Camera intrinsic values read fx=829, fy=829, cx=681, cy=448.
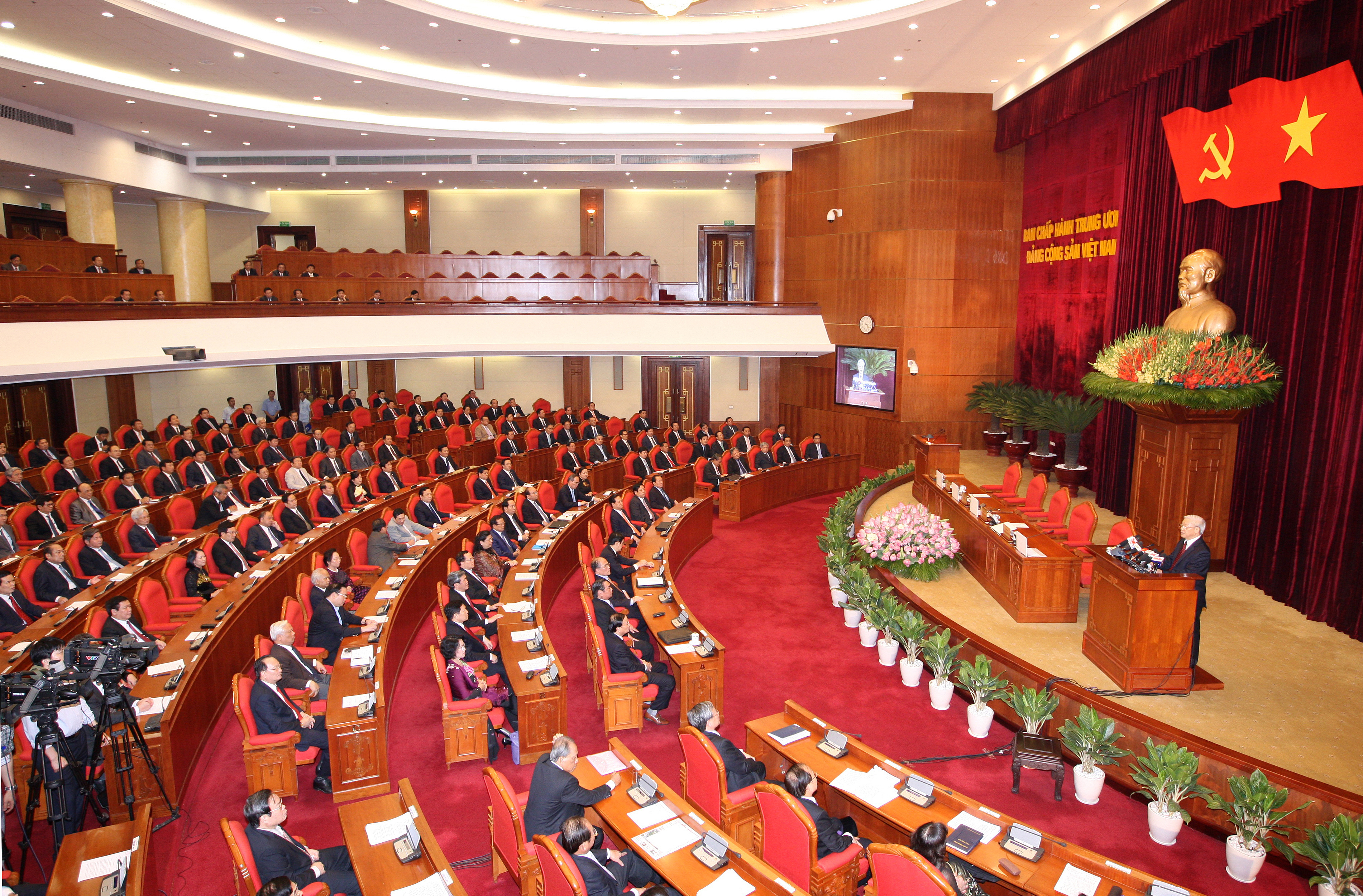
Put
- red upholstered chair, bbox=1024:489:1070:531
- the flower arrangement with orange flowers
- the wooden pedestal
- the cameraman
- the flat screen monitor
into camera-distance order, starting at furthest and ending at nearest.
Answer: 1. the flat screen monitor
2. red upholstered chair, bbox=1024:489:1070:531
3. the wooden pedestal
4. the flower arrangement with orange flowers
5. the cameraman

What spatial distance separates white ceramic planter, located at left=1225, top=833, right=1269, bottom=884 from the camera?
4.70 meters

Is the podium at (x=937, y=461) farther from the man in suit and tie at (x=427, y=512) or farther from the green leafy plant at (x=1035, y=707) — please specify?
the man in suit and tie at (x=427, y=512)

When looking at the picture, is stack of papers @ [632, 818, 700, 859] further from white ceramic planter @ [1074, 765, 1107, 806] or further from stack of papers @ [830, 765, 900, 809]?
white ceramic planter @ [1074, 765, 1107, 806]

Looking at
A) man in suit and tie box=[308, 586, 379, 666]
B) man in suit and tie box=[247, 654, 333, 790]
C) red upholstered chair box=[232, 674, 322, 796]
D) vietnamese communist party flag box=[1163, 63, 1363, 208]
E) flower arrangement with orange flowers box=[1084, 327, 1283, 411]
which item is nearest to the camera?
red upholstered chair box=[232, 674, 322, 796]

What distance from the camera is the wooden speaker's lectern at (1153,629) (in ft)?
19.1

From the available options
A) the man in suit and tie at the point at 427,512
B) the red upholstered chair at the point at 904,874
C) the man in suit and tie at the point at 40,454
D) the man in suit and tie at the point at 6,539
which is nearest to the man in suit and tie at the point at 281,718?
the red upholstered chair at the point at 904,874

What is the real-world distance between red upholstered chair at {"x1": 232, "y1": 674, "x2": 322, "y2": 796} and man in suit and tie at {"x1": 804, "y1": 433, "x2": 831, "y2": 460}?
34.1 feet

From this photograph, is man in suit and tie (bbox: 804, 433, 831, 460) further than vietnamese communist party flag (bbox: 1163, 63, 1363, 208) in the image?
Yes

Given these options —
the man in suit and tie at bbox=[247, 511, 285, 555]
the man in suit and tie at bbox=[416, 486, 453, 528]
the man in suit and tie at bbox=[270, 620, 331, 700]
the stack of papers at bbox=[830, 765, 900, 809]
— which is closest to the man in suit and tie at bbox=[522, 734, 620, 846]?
the stack of papers at bbox=[830, 765, 900, 809]

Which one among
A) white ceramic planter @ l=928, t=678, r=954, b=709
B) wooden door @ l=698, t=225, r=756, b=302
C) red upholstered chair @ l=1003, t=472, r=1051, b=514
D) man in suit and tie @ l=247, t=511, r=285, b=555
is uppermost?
wooden door @ l=698, t=225, r=756, b=302

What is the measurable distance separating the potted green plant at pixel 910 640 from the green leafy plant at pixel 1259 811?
8.61 ft

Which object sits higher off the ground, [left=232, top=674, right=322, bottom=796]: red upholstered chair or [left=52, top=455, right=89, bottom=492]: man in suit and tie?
[left=52, top=455, right=89, bottom=492]: man in suit and tie

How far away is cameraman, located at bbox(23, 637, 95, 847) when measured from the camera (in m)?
4.81

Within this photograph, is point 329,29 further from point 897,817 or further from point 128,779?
point 897,817
